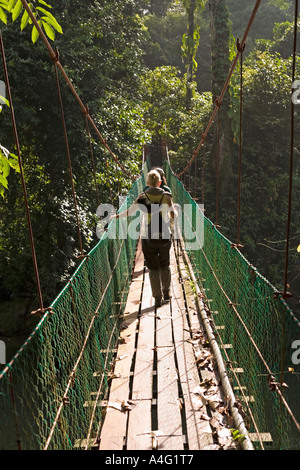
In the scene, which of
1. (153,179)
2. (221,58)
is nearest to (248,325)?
(153,179)

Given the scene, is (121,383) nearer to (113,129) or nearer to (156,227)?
(156,227)

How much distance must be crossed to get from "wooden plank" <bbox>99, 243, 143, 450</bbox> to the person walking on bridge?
0.96ft

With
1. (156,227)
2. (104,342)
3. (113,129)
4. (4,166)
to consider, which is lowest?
(104,342)

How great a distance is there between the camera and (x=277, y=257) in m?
10.3

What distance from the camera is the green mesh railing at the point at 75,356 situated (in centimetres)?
143

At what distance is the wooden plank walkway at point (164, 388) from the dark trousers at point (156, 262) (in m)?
0.19

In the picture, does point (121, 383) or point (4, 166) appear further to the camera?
point (121, 383)

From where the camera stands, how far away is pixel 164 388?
2438 mm

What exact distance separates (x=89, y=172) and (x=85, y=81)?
1.35 m

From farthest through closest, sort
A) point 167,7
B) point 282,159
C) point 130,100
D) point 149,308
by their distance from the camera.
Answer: point 167,7, point 282,159, point 130,100, point 149,308

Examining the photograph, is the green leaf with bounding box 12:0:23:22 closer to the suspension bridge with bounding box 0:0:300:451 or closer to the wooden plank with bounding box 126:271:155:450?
the suspension bridge with bounding box 0:0:300:451

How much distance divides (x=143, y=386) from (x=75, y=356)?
1.60 ft
